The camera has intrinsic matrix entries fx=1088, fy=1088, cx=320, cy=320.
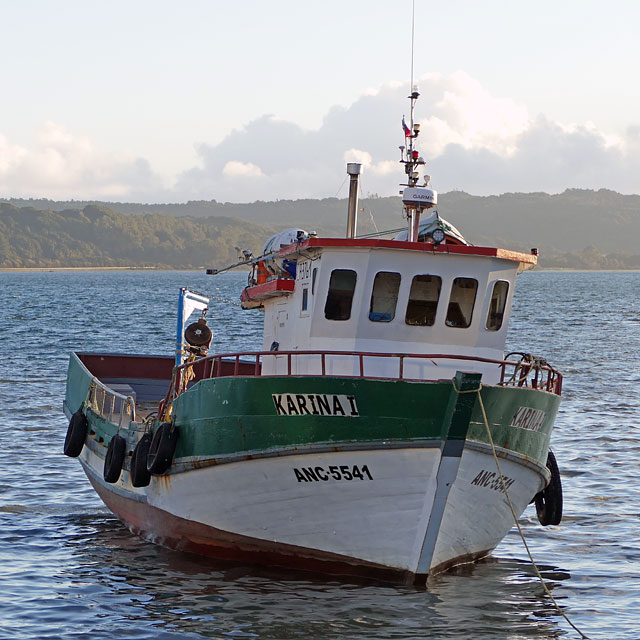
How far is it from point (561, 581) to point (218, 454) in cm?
524

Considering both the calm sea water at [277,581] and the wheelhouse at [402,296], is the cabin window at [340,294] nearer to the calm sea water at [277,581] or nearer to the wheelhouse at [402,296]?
the wheelhouse at [402,296]

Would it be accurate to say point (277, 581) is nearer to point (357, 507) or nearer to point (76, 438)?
point (357, 507)

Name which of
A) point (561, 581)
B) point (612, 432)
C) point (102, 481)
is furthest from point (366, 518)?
point (612, 432)

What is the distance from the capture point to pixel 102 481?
728 inches

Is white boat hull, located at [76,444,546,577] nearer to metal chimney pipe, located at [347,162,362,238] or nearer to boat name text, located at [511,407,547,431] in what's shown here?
boat name text, located at [511,407,547,431]

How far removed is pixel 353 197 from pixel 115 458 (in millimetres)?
5611

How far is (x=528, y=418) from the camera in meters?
14.4

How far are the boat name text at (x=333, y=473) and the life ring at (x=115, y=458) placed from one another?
176 inches

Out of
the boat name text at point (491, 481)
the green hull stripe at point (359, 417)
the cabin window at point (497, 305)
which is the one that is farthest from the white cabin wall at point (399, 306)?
the boat name text at point (491, 481)

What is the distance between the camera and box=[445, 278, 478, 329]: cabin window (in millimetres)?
15516

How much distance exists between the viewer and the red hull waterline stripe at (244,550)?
1405cm

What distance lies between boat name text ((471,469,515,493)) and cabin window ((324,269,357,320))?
3018mm

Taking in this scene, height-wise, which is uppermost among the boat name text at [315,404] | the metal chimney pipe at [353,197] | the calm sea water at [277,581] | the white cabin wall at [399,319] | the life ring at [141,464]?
the metal chimney pipe at [353,197]

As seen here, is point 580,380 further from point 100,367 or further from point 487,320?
point 487,320
